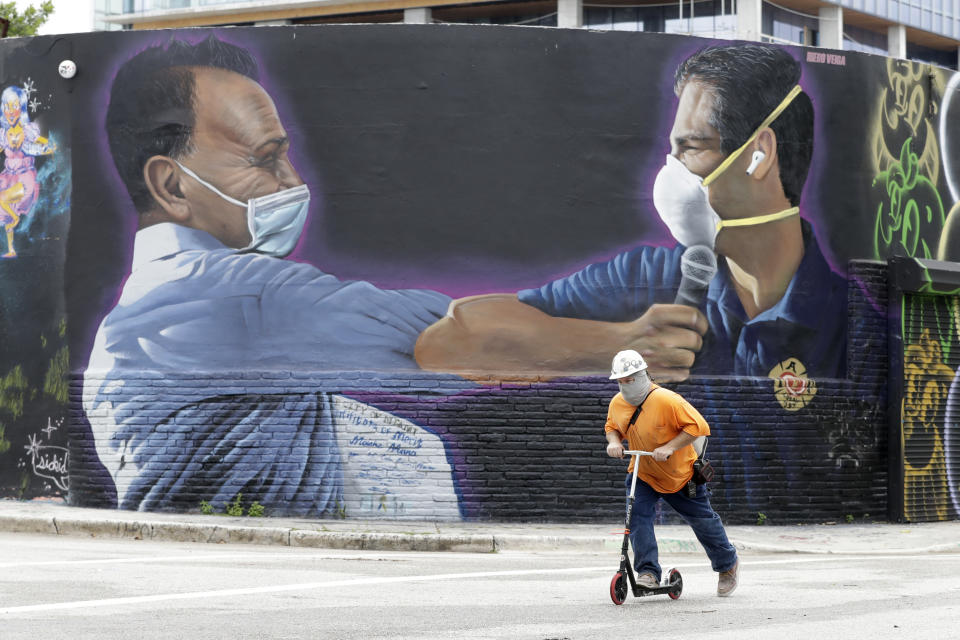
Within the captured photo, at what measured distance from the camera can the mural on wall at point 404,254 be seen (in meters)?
15.9

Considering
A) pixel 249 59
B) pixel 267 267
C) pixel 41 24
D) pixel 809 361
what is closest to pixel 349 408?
pixel 267 267

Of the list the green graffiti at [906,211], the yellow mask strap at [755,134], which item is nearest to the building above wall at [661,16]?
the green graffiti at [906,211]

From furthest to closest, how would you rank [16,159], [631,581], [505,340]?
[16,159] < [505,340] < [631,581]

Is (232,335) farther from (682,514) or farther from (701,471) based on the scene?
(701,471)

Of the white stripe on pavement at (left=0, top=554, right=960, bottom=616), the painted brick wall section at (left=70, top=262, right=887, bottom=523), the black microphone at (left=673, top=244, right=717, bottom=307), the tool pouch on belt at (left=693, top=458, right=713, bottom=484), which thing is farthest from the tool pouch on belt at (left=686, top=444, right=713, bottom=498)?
the black microphone at (left=673, top=244, right=717, bottom=307)

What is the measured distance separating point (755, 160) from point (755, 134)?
315 millimetres

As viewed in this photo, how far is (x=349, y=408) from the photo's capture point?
15.8 meters

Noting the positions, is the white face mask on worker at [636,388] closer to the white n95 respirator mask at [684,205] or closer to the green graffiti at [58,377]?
the white n95 respirator mask at [684,205]

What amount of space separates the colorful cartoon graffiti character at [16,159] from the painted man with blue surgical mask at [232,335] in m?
1.39

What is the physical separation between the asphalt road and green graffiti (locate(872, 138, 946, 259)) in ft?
17.9

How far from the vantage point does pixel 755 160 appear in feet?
54.9

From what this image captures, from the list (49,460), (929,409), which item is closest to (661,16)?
(929,409)

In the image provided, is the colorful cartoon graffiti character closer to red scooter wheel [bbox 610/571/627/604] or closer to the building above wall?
red scooter wheel [bbox 610/571/627/604]

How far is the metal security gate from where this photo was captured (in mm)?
17562
